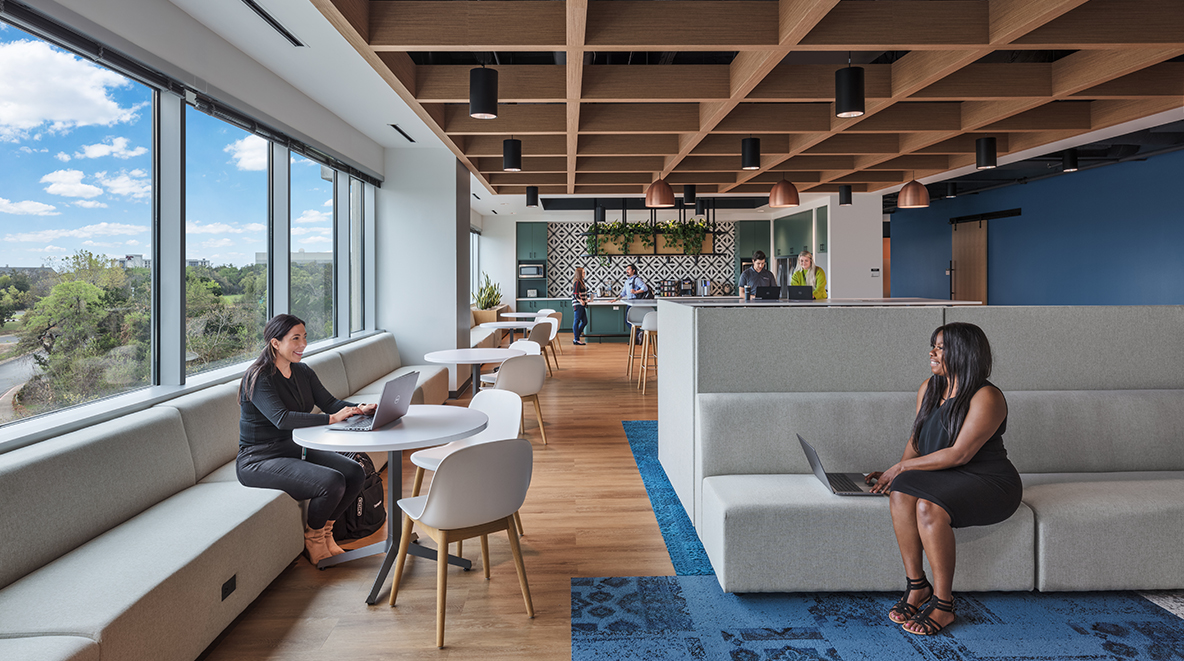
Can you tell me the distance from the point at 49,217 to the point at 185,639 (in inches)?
77.7

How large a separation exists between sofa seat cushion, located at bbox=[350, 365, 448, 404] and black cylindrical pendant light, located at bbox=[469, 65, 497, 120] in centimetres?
221

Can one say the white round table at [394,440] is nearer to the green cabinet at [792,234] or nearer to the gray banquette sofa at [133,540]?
the gray banquette sofa at [133,540]

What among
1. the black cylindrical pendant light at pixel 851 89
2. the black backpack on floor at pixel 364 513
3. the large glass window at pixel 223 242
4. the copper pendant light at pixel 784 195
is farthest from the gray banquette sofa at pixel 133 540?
the copper pendant light at pixel 784 195

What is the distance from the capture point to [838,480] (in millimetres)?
2879

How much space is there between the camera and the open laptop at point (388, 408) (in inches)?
110

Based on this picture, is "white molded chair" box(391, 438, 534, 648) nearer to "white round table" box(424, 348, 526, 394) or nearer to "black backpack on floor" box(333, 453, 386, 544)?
"black backpack on floor" box(333, 453, 386, 544)

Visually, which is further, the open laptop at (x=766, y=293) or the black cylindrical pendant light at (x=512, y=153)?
the black cylindrical pendant light at (x=512, y=153)

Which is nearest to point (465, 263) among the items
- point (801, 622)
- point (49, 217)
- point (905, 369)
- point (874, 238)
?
point (49, 217)

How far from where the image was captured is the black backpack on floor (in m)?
3.43

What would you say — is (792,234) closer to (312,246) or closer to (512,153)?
(512,153)

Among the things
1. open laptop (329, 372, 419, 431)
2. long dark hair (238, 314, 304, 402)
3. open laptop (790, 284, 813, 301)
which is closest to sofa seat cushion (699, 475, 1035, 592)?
open laptop (329, 372, 419, 431)

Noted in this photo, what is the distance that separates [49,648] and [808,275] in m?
5.91

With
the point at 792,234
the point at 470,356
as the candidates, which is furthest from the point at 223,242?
the point at 792,234

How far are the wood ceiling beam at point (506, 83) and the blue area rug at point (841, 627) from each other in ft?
9.86
